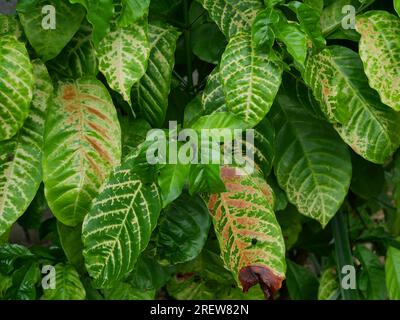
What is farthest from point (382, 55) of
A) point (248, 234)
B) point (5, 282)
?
point (5, 282)

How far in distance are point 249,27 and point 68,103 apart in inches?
13.2

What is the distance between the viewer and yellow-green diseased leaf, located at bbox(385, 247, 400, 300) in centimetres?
130

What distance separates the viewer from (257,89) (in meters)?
1.02

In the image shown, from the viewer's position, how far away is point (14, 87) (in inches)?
39.8

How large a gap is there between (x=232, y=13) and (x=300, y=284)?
691 mm

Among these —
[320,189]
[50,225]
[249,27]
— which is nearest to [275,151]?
[320,189]

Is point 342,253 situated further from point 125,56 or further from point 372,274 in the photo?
point 125,56

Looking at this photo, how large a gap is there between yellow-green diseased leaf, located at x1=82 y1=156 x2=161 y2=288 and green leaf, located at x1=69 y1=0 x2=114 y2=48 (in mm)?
204

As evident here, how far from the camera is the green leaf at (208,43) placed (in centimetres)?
121

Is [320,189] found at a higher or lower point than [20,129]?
lower

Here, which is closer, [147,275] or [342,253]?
[147,275]

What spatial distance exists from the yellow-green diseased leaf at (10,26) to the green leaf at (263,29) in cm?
41

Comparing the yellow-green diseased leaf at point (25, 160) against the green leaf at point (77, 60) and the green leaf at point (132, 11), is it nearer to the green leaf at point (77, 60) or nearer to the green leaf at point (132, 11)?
the green leaf at point (77, 60)

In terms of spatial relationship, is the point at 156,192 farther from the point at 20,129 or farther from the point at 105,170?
the point at 20,129
